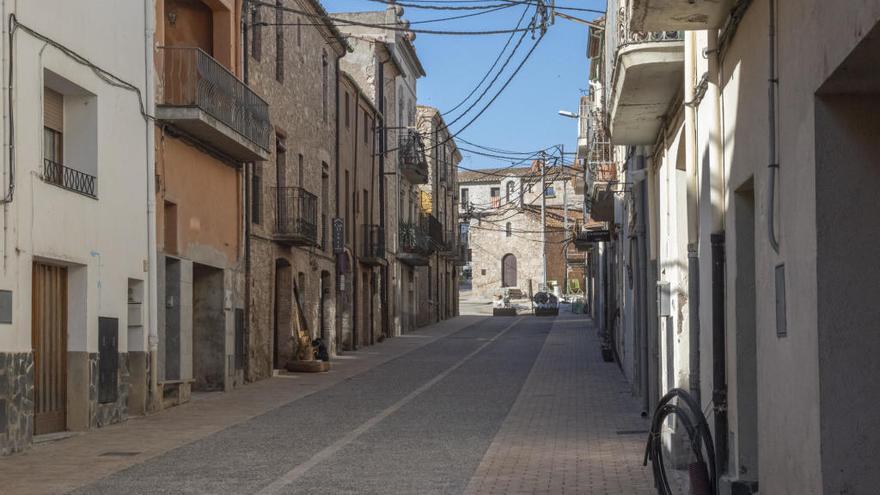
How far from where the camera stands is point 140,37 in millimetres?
17297

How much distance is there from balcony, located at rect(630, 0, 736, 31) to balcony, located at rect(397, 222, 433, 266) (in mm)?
36277

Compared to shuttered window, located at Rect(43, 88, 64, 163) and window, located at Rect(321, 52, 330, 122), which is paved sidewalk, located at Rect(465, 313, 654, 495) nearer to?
shuttered window, located at Rect(43, 88, 64, 163)

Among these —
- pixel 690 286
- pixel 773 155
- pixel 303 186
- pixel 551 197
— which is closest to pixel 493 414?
pixel 690 286

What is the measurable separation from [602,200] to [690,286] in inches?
538

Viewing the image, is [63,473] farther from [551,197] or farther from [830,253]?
[551,197]

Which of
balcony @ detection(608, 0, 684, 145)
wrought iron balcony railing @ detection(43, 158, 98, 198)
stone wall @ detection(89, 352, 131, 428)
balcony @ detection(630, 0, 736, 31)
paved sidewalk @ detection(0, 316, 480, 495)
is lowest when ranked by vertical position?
paved sidewalk @ detection(0, 316, 480, 495)

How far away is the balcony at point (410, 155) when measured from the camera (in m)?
45.1

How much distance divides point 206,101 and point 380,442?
24.6 feet

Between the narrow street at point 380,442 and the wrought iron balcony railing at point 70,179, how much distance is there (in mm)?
2906

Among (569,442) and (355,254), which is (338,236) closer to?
(355,254)

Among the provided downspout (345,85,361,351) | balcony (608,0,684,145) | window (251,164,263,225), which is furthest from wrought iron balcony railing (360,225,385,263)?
balcony (608,0,684,145)

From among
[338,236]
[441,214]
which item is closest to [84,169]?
[338,236]

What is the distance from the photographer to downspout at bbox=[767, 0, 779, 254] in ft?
21.8

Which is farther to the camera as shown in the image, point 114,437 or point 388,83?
point 388,83
